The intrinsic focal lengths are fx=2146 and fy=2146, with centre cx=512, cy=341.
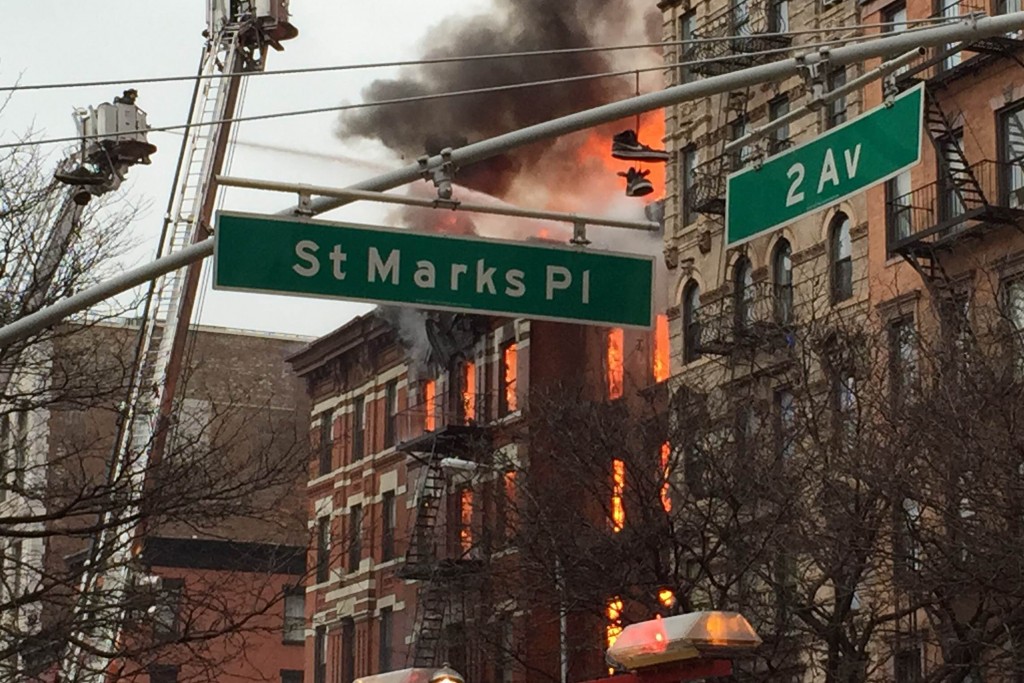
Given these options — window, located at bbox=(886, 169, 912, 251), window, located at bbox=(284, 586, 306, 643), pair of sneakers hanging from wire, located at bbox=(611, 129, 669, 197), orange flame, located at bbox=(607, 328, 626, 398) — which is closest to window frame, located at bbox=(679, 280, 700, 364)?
orange flame, located at bbox=(607, 328, 626, 398)

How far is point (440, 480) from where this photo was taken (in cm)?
4928

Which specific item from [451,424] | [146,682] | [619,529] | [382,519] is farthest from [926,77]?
[146,682]

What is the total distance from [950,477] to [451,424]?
24.4 m

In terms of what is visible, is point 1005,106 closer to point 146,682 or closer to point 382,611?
point 382,611

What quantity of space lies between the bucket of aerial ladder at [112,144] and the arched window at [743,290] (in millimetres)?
14463

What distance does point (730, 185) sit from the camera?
12.6m

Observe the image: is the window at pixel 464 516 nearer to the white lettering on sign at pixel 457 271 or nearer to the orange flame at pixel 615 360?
the orange flame at pixel 615 360

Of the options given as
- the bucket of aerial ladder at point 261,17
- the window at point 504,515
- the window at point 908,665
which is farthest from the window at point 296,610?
the bucket of aerial ladder at point 261,17

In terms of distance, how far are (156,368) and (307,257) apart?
15.8 m

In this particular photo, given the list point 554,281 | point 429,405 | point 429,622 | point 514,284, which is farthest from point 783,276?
point 514,284

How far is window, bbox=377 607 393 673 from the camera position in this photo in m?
52.1

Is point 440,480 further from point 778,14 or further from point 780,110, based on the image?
point 778,14

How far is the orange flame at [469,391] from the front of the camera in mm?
49344

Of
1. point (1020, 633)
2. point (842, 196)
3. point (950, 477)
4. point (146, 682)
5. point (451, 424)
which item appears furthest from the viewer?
point (146, 682)
